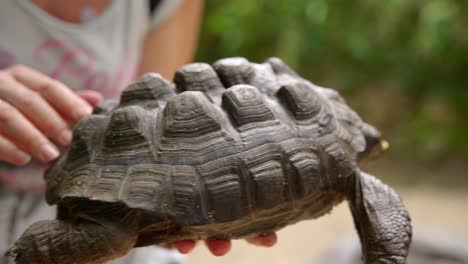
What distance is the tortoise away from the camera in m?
0.75

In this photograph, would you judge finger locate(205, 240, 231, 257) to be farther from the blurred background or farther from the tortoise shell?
the blurred background

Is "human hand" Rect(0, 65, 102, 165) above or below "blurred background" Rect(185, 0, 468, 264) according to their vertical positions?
below

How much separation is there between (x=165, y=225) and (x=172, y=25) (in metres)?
0.71

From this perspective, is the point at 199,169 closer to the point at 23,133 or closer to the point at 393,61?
the point at 23,133

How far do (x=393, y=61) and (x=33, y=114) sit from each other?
6.99 ft

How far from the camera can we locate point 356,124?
3.19 feet

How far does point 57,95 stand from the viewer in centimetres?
97

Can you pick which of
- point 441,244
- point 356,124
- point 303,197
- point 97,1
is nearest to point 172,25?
point 97,1

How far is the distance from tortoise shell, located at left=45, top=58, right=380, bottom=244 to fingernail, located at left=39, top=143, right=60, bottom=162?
0.05 feet

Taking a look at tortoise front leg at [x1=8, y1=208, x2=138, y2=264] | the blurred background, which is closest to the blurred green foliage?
the blurred background

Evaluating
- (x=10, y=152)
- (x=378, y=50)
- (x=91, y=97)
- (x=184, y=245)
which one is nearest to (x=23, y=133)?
(x=10, y=152)

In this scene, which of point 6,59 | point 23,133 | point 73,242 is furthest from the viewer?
point 6,59

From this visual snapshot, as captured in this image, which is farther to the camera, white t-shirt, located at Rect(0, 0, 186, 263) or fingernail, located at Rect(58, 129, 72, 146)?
white t-shirt, located at Rect(0, 0, 186, 263)

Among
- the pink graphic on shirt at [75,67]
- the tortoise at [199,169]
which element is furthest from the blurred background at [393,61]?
the tortoise at [199,169]
